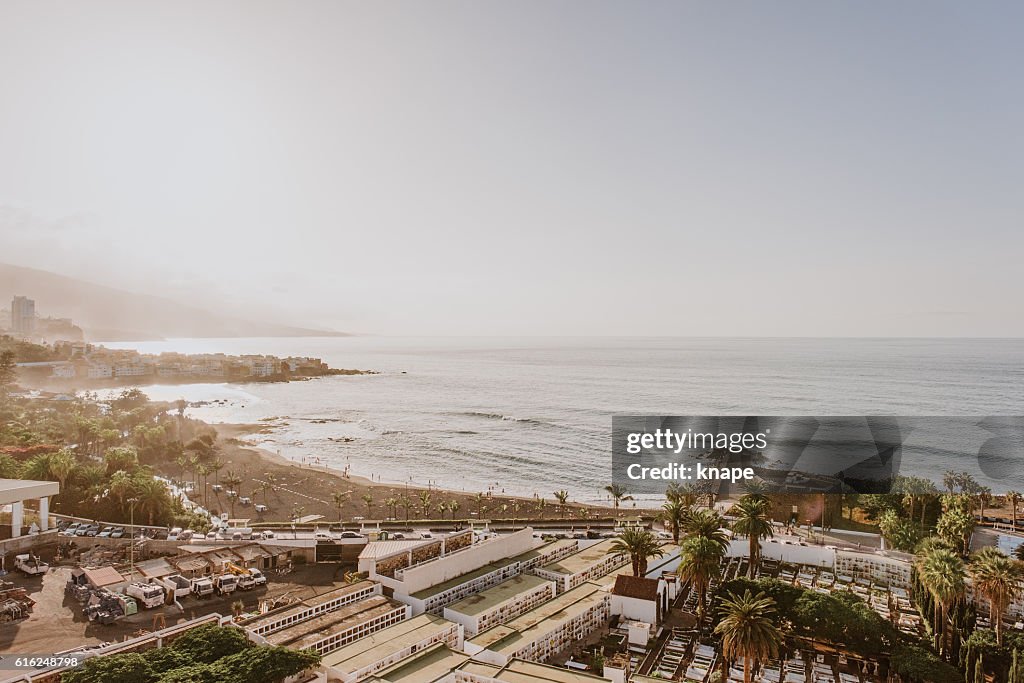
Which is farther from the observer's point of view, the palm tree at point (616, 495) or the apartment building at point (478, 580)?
the palm tree at point (616, 495)

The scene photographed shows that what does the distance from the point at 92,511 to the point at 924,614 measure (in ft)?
190

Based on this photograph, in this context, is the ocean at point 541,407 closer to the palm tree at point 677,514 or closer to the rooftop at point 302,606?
the palm tree at point 677,514

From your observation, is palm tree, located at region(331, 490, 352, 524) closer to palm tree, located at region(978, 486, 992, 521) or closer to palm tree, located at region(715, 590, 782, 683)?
palm tree, located at region(715, 590, 782, 683)

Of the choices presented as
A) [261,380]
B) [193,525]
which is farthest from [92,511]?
[261,380]

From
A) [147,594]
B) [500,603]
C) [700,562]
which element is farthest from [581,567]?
[147,594]

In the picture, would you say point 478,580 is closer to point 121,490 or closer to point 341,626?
point 341,626

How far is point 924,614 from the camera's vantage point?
34.5 meters

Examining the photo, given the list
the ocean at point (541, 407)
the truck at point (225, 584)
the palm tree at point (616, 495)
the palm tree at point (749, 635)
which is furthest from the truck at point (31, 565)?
the palm tree at point (616, 495)

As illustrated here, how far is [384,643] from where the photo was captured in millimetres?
27172

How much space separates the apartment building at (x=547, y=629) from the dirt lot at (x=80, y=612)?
12.8m

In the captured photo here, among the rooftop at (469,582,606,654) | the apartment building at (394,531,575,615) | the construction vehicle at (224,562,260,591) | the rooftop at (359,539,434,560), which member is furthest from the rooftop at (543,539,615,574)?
the construction vehicle at (224,562,260,591)

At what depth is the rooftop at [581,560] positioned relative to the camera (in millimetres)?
37844

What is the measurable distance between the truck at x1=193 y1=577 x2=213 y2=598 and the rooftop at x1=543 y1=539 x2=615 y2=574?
20070mm

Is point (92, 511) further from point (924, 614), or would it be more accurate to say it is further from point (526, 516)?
point (924, 614)
